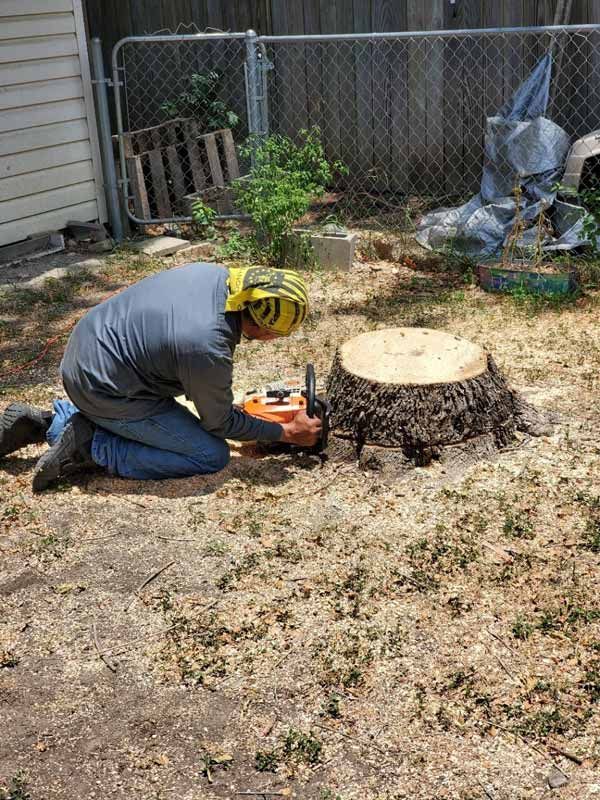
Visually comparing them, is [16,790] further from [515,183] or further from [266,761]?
[515,183]

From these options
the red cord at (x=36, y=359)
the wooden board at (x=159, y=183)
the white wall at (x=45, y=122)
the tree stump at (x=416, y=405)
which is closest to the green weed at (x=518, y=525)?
the tree stump at (x=416, y=405)

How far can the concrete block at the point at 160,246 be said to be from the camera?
28.5 feet

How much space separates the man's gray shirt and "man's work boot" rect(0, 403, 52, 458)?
0.30 m

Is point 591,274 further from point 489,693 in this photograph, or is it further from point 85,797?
point 85,797

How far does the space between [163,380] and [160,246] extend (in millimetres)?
4547

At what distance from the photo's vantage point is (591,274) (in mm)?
7246

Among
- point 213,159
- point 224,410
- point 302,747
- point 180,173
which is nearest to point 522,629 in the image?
point 302,747

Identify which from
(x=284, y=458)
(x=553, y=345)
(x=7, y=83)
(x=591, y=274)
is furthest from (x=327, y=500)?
(x=7, y=83)

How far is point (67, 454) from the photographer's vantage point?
452cm

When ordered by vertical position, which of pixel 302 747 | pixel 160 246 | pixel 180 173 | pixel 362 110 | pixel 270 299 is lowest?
pixel 302 747

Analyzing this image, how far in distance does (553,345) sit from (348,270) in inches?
92.3

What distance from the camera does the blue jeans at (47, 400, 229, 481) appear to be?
4.59m

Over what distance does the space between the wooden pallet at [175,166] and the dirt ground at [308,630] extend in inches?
190

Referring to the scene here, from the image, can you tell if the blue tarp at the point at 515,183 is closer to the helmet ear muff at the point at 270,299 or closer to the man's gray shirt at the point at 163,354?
the helmet ear muff at the point at 270,299
